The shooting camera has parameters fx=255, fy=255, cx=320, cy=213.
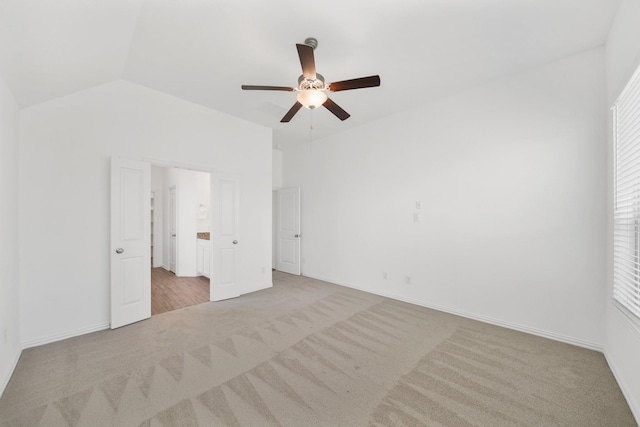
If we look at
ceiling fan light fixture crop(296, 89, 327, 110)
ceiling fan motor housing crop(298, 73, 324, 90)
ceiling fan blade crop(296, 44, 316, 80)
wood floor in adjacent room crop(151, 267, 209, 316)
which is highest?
ceiling fan blade crop(296, 44, 316, 80)

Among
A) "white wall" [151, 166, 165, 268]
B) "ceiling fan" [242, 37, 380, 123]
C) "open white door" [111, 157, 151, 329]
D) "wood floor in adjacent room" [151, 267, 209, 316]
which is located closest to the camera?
"ceiling fan" [242, 37, 380, 123]

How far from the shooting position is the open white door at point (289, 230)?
5.86 m

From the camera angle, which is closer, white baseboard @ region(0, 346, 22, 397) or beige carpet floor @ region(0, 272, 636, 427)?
beige carpet floor @ region(0, 272, 636, 427)

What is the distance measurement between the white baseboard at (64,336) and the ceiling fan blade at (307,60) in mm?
3651

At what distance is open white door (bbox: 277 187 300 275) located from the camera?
231 inches

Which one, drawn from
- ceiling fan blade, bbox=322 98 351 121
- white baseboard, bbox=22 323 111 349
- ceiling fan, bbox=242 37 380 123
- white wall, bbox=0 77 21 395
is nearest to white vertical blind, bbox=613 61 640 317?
ceiling fan, bbox=242 37 380 123

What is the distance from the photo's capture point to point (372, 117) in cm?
438

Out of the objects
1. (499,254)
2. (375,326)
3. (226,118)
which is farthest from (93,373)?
(499,254)

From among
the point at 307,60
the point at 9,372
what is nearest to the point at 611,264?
the point at 307,60

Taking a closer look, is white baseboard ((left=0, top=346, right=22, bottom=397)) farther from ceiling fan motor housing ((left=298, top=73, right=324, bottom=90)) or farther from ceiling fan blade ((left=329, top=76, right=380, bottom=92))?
ceiling fan blade ((left=329, top=76, right=380, bottom=92))

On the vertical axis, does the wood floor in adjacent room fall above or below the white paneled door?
below

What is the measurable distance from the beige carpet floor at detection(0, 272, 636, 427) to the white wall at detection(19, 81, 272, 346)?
16.0 inches

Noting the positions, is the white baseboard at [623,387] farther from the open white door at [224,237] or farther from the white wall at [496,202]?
the open white door at [224,237]

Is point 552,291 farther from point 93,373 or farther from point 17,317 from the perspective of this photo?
point 17,317
